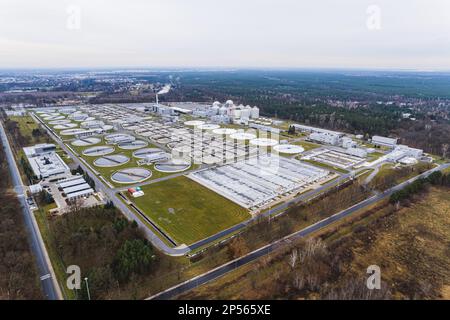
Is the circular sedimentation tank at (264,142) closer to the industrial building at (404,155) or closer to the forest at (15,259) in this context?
the industrial building at (404,155)

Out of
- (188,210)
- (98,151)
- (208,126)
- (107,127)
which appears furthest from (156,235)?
(107,127)

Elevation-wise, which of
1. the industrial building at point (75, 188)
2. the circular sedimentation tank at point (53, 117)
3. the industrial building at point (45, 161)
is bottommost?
the industrial building at point (75, 188)

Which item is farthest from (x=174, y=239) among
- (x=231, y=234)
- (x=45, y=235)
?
(x=45, y=235)

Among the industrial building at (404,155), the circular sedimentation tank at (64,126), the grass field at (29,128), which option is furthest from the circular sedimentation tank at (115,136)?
the industrial building at (404,155)

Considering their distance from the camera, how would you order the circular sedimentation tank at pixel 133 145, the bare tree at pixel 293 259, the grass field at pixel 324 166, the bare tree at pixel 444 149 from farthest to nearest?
the circular sedimentation tank at pixel 133 145
the bare tree at pixel 444 149
the grass field at pixel 324 166
the bare tree at pixel 293 259

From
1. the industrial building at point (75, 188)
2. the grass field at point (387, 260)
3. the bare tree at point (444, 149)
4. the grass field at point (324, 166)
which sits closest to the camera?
the grass field at point (387, 260)

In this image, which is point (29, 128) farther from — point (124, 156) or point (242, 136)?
point (242, 136)
